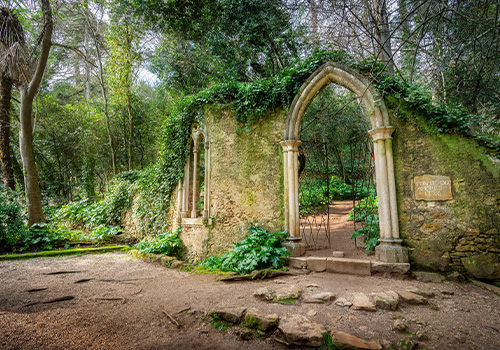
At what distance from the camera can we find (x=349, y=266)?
13.8 ft

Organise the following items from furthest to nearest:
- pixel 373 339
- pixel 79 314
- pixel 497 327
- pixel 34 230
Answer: pixel 34 230
pixel 79 314
pixel 497 327
pixel 373 339

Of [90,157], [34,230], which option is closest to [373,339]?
[34,230]

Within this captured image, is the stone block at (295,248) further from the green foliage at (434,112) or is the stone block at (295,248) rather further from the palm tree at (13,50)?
the palm tree at (13,50)

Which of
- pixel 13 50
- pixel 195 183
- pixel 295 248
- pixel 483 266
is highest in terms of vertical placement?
pixel 13 50

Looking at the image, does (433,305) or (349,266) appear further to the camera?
(349,266)

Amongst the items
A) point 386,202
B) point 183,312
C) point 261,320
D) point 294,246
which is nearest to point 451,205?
point 386,202

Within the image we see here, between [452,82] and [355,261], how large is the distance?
19.5ft

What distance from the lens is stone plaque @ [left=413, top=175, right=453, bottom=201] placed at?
4.04 metres

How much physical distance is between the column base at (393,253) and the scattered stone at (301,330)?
2418 mm

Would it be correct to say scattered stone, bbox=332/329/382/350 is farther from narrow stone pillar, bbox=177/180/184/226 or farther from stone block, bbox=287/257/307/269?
narrow stone pillar, bbox=177/180/184/226

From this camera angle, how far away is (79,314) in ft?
9.04

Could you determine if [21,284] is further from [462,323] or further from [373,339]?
[462,323]

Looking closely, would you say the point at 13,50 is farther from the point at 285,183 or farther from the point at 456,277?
the point at 456,277

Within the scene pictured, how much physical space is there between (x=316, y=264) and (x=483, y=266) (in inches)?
98.7
